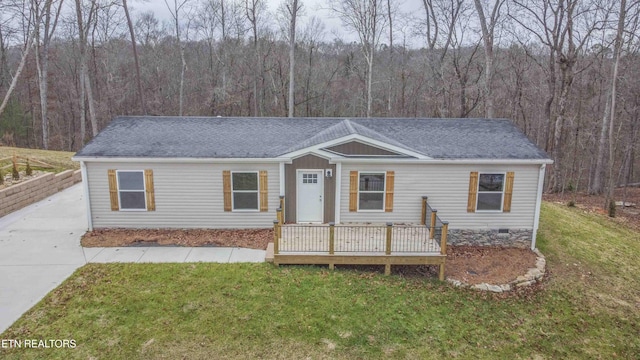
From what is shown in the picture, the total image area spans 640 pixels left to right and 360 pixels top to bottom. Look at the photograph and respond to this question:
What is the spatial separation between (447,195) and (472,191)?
0.77m

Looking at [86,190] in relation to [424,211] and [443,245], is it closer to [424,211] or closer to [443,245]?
[424,211]

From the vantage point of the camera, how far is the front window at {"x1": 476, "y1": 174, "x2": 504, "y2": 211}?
39.3 feet

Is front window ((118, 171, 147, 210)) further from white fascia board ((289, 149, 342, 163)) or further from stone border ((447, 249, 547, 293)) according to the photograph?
stone border ((447, 249, 547, 293))

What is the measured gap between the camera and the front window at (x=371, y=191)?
12.0 m

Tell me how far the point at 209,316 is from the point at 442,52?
23.4 m

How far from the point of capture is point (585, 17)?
19.9 meters

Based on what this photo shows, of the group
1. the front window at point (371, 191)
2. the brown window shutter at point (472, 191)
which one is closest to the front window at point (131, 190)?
the front window at point (371, 191)

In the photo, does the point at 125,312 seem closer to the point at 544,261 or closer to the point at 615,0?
the point at 544,261

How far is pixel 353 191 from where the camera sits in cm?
1204

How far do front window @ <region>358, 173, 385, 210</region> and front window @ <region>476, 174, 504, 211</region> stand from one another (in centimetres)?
305

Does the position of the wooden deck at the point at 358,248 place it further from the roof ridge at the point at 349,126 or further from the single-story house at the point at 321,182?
the roof ridge at the point at 349,126

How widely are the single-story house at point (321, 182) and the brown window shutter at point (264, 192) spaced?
0.10 ft

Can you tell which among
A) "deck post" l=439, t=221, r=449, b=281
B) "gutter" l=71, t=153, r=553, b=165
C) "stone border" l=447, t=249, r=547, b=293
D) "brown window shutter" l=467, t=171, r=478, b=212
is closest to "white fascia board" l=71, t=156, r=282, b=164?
"gutter" l=71, t=153, r=553, b=165

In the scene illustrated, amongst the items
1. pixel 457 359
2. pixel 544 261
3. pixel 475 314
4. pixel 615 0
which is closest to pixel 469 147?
pixel 544 261
